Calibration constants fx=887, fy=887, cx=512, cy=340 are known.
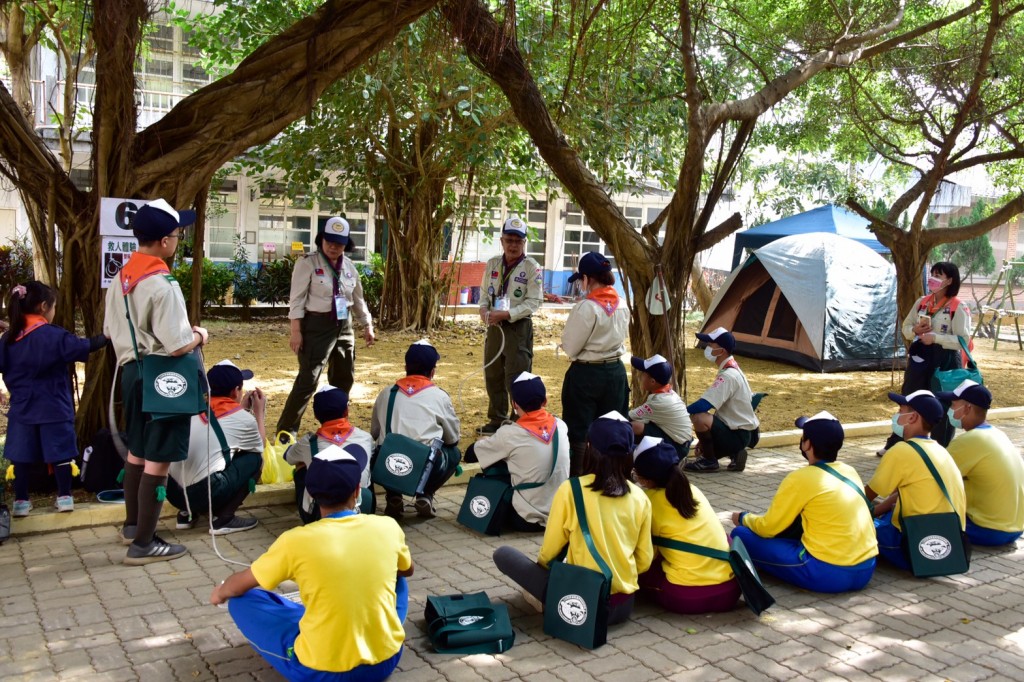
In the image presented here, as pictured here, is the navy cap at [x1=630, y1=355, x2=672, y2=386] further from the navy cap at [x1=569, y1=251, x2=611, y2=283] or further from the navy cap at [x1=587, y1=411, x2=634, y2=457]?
the navy cap at [x1=587, y1=411, x2=634, y2=457]

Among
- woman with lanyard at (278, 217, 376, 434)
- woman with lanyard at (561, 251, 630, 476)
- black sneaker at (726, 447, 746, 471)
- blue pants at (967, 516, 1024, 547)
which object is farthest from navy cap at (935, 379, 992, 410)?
woman with lanyard at (278, 217, 376, 434)

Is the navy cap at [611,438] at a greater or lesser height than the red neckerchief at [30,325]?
lesser

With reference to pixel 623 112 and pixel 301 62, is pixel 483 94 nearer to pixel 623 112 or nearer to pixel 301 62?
pixel 623 112

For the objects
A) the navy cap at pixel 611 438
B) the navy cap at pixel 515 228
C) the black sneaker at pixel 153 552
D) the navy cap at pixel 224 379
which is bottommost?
the black sneaker at pixel 153 552

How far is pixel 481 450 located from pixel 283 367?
19.7ft

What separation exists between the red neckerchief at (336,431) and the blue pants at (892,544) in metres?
3.02

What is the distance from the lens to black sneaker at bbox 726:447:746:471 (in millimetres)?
7047

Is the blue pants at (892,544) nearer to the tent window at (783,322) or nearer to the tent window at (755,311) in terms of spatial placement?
the tent window at (783,322)

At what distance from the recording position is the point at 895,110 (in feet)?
40.3

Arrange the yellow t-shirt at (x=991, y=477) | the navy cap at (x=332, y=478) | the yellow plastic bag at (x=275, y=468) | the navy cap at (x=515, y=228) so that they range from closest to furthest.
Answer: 1. the navy cap at (x=332, y=478)
2. the yellow t-shirt at (x=991, y=477)
3. the yellow plastic bag at (x=275, y=468)
4. the navy cap at (x=515, y=228)

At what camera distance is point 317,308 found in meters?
6.43

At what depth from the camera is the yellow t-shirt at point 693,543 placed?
4.17 metres

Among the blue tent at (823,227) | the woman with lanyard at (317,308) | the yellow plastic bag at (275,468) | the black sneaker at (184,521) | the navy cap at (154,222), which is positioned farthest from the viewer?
the blue tent at (823,227)

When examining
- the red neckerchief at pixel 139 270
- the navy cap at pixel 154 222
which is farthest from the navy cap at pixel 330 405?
the navy cap at pixel 154 222
